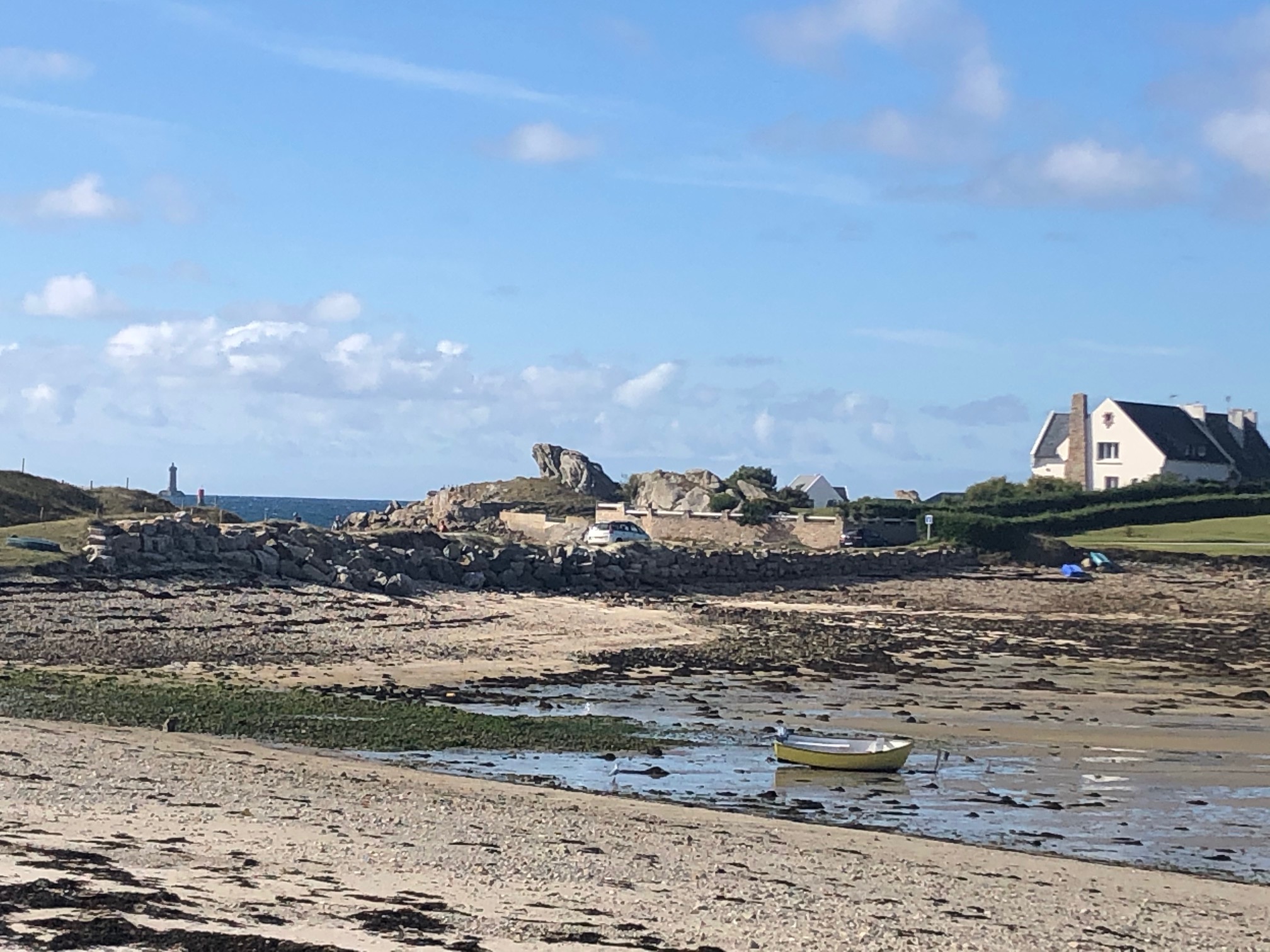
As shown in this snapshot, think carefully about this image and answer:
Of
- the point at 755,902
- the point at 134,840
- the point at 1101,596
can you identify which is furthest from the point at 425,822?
the point at 1101,596

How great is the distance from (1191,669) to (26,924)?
24790 millimetres

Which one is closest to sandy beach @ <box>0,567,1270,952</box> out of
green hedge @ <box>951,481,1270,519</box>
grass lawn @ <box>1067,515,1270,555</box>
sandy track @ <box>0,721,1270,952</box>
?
sandy track @ <box>0,721,1270,952</box>

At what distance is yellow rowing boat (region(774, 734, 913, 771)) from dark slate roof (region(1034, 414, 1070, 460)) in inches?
2454

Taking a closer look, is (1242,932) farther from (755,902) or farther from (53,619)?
(53,619)

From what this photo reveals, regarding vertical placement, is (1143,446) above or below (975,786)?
above

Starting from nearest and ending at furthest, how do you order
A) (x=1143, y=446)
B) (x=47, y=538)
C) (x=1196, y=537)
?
(x=47, y=538), (x=1196, y=537), (x=1143, y=446)

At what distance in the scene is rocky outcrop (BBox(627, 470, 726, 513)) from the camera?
214 feet

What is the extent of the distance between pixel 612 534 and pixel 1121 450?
3106cm

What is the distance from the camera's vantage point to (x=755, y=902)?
383 inches

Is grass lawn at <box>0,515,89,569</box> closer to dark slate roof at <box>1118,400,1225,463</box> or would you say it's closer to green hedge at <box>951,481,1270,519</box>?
green hedge at <box>951,481,1270,519</box>

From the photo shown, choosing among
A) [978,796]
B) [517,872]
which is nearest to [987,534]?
[978,796]

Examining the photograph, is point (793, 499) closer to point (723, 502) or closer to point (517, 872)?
point (723, 502)

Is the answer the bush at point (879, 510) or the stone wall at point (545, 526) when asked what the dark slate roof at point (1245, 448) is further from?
the stone wall at point (545, 526)

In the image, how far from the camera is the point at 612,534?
5169 cm
